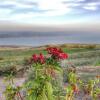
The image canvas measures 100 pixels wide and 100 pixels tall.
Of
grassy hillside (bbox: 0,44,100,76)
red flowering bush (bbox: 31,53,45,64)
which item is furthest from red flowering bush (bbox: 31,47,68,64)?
grassy hillside (bbox: 0,44,100,76)

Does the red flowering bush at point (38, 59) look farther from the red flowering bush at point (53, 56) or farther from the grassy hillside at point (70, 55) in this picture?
the grassy hillside at point (70, 55)

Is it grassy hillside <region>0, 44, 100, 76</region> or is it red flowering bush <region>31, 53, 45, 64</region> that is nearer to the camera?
red flowering bush <region>31, 53, 45, 64</region>

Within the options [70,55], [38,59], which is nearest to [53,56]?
[38,59]

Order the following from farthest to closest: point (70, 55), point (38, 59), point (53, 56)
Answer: point (70, 55)
point (38, 59)
point (53, 56)

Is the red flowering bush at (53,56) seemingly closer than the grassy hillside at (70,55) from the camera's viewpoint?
Yes

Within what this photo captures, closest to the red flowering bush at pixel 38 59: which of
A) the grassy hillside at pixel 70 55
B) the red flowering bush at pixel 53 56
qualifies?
the red flowering bush at pixel 53 56

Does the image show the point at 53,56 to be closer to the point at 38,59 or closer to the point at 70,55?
the point at 38,59

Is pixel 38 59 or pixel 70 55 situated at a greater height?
pixel 38 59

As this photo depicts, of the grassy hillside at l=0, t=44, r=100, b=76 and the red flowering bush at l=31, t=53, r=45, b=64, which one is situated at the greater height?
the red flowering bush at l=31, t=53, r=45, b=64

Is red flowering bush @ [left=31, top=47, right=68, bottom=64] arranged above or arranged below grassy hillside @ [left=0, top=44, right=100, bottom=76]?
above

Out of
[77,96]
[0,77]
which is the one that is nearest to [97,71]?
[0,77]

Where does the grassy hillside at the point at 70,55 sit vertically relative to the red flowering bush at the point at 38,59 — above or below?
below

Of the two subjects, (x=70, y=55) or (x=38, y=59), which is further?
(x=70, y=55)

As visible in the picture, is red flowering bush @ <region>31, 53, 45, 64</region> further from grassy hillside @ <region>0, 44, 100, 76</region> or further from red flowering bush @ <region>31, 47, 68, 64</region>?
grassy hillside @ <region>0, 44, 100, 76</region>
